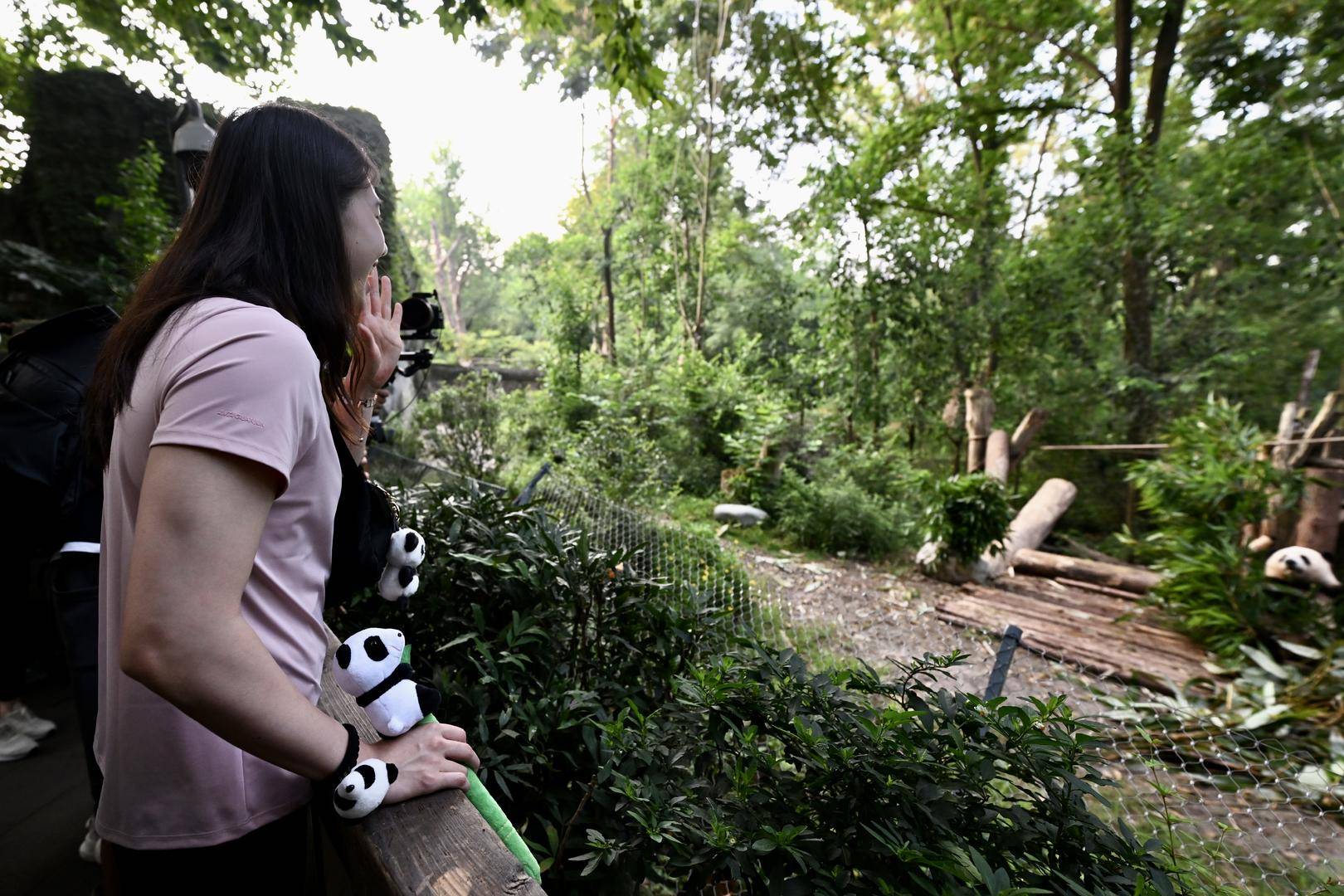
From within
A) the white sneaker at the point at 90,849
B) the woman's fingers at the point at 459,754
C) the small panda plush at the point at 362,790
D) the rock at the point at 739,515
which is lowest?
the white sneaker at the point at 90,849

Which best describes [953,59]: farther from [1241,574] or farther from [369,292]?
[369,292]

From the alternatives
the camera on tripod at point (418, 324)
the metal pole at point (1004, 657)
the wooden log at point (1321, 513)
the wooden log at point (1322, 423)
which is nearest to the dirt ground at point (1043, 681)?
the metal pole at point (1004, 657)

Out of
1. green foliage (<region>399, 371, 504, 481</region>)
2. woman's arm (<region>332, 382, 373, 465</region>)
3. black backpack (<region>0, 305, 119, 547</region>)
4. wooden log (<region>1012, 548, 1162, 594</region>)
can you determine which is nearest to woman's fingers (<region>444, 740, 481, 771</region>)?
woman's arm (<region>332, 382, 373, 465</region>)

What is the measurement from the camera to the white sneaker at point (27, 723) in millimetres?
2338

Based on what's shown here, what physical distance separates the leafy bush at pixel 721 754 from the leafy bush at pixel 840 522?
5.77 meters

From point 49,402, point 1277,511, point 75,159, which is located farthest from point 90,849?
point 75,159

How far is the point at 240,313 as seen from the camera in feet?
2.10

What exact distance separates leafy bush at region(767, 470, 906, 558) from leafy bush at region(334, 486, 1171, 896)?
577cm

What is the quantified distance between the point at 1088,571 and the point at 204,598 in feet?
25.2

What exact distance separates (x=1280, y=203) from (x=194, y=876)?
12.6 m

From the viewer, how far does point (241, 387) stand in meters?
0.61

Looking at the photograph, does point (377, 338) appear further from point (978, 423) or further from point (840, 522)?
point (978, 423)

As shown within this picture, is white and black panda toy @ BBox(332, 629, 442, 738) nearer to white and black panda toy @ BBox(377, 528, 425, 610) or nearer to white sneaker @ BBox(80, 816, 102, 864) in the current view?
white and black panda toy @ BBox(377, 528, 425, 610)

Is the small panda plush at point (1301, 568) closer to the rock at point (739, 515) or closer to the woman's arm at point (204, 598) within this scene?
the rock at point (739, 515)
